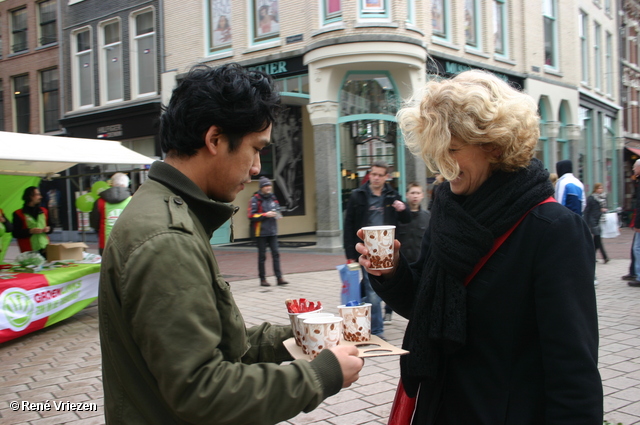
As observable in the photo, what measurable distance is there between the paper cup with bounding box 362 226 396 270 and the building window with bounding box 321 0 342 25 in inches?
471

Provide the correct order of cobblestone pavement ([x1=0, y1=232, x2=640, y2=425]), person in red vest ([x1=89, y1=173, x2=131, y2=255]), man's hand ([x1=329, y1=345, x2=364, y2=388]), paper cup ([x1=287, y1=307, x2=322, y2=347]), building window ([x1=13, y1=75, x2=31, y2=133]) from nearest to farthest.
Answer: man's hand ([x1=329, y1=345, x2=364, y2=388]) < paper cup ([x1=287, y1=307, x2=322, y2=347]) < cobblestone pavement ([x1=0, y1=232, x2=640, y2=425]) < person in red vest ([x1=89, y1=173, x2=131, y2=255]) < building window ([x1=13, y1=75, x2=31, y2=133])

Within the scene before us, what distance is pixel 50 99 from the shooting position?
2064cm

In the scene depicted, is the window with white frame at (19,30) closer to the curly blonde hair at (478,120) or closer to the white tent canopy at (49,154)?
the white tent canopy at (49,154)

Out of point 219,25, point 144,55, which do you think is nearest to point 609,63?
point 219,25

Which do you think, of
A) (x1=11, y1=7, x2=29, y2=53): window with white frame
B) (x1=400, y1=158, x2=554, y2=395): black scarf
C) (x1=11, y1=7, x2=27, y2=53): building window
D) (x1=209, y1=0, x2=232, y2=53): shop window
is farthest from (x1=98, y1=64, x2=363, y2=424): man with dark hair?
(x1=11, y1=7, x2=27, y2=53): building window

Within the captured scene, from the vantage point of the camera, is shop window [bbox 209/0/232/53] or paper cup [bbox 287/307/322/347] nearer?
paper cup [bbox 287/307/322/347]

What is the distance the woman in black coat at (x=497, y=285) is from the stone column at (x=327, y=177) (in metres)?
11.2

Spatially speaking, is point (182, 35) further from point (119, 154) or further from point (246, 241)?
point (119, 154)

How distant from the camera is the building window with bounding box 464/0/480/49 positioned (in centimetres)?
1563

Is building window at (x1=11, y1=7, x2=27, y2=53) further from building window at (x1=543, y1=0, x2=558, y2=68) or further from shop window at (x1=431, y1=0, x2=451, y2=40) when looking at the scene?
building window at (x1=543, y1=0, x2=558, y2=68)

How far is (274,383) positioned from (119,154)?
773cm

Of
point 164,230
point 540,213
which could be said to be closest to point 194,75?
point 164,230

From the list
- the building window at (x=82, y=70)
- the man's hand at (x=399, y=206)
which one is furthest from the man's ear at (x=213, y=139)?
the building window at (x=82, y=70)

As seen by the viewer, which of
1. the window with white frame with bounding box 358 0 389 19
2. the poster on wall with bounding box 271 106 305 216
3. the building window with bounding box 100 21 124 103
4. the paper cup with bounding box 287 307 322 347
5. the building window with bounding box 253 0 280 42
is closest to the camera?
the paper cup with bounding box 287 307 322 347
